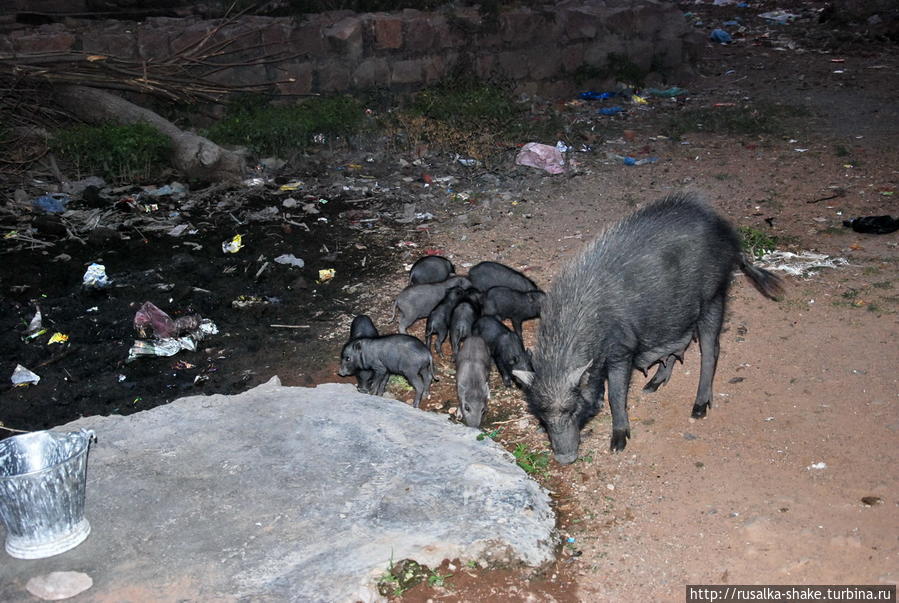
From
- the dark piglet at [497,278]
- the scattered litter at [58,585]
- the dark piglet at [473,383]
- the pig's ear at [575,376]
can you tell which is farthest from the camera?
the dark piglet at [497,278]

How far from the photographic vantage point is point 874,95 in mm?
11375

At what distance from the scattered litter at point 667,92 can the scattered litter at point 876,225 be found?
529 centimetres

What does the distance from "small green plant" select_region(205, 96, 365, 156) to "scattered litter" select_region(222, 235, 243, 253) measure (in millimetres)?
2327

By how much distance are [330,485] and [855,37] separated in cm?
1365

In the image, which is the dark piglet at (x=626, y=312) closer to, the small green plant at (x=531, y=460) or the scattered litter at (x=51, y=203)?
the small green plant at (x=531, y=460)

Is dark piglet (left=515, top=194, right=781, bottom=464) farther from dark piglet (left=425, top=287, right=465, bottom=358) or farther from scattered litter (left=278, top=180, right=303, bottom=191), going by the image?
scattered litter (left=278, top=180, right=303, bottom=191)

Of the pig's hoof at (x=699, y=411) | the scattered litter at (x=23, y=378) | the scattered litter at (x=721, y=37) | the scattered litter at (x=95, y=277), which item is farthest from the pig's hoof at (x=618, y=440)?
the scattered litter at (x=721, y=37)

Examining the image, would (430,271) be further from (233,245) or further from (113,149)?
(113,149)

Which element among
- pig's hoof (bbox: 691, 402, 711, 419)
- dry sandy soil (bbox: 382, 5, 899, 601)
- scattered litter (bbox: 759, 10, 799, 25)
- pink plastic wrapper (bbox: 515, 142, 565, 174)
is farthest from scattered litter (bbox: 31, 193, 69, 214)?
scattered litter (bbox: 759, 10, 799, 25)

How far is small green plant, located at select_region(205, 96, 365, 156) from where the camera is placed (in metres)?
9.93

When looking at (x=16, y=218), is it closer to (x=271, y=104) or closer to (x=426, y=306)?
(x=271, y=104)

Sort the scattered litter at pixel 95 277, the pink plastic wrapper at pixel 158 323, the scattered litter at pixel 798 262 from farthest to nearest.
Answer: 1. the scattered litter at pixel 95 277
2. the scattered litter at pixel 798 262
3. the pink plastic wrapper at pixel 158 323

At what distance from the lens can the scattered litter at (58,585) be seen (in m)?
3.58

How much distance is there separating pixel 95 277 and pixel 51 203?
1957 mm
